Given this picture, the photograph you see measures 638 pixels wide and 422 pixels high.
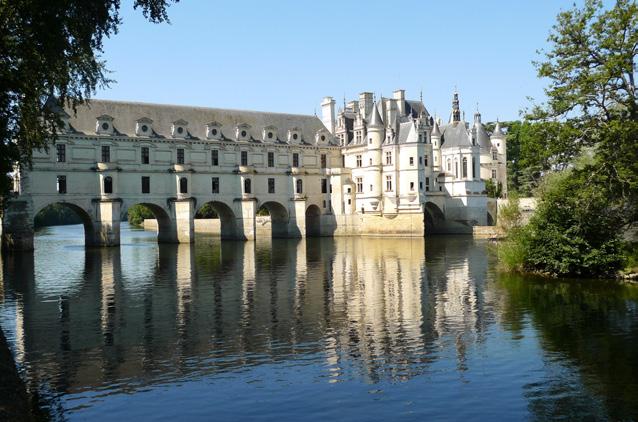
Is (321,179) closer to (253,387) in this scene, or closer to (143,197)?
(143,197)

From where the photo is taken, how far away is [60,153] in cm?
5384

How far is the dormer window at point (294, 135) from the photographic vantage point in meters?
69.7

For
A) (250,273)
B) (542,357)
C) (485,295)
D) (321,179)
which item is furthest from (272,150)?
(542,357)

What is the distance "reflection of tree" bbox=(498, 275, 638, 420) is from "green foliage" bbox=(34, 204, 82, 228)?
336ft

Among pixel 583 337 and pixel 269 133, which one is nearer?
pixel 583 337

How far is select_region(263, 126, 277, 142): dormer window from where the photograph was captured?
222 feet

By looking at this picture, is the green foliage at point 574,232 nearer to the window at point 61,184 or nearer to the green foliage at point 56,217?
the window at point 61,184

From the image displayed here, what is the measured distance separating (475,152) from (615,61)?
47.1 m

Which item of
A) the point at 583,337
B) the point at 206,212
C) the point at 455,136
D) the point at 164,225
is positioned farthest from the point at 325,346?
the point at 206,212

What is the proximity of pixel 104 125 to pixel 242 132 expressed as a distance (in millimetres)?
14287

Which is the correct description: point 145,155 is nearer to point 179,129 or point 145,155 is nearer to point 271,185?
point 179,129

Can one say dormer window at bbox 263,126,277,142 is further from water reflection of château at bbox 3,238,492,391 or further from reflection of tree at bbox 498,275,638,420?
reflection of tree at bbox 498,275,638,420

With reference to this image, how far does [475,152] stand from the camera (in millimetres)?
72500

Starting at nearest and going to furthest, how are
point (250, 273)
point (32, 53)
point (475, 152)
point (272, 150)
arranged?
point (32, 53) < point (250, 273) < point (272, 150) < point (475, 152)
